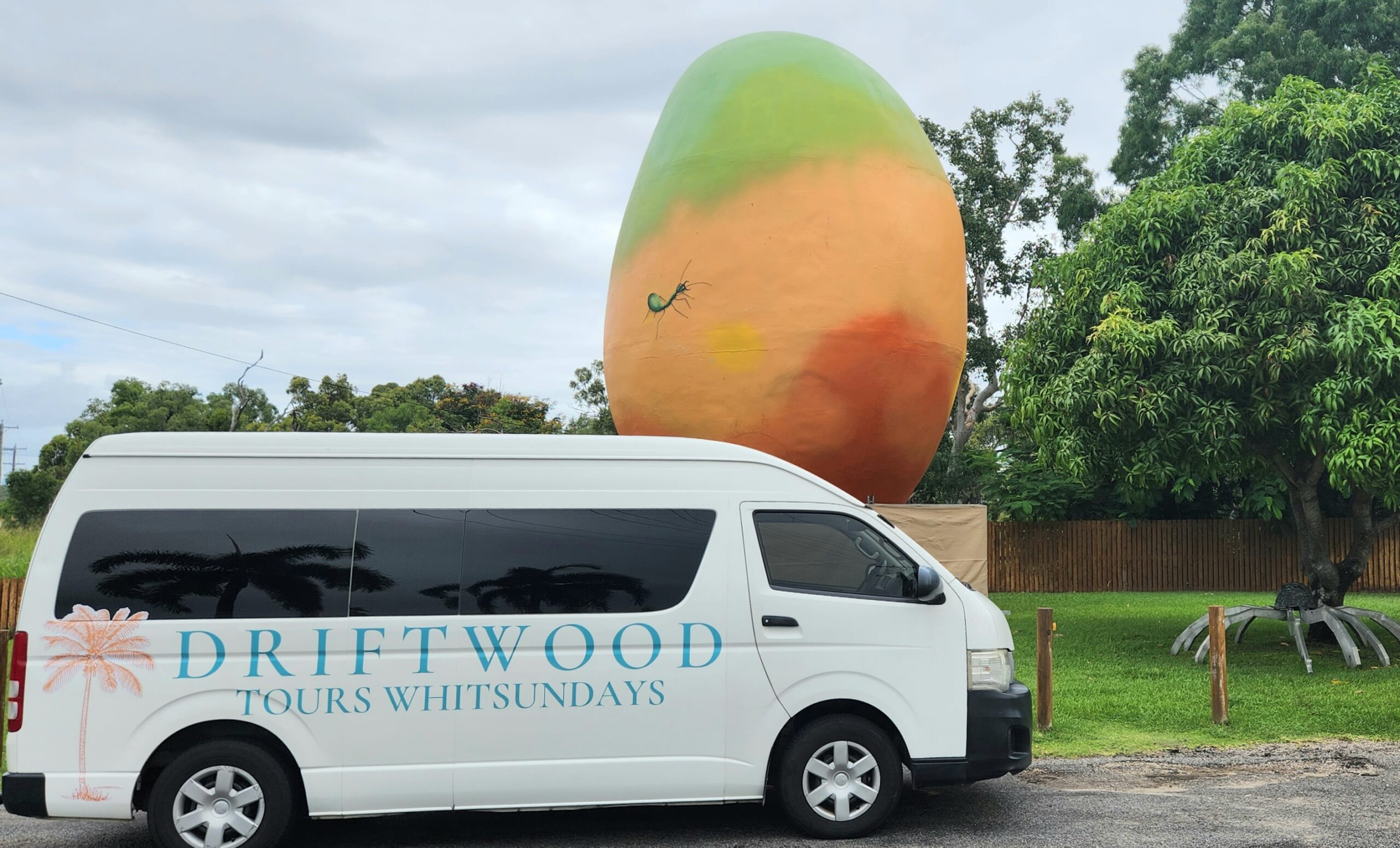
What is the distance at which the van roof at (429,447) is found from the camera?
601cm

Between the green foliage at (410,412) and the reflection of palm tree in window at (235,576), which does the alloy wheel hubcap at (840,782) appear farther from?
the green foliage at (410,412)

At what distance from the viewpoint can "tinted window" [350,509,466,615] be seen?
5.99 metres

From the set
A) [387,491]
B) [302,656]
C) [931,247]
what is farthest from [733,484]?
[931,247]

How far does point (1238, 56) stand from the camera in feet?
92.4

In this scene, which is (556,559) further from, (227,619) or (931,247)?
(931,247)

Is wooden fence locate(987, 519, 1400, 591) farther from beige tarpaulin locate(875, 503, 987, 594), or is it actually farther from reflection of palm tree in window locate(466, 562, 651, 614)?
reflection of palm tree in window locate(466, 562, 651, 614)

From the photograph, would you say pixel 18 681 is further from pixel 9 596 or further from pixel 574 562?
pixel 9 596

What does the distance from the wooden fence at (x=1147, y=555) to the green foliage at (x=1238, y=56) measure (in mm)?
9255

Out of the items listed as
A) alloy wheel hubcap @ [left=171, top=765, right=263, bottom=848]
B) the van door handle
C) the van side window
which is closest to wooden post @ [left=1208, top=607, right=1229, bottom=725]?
the van side window

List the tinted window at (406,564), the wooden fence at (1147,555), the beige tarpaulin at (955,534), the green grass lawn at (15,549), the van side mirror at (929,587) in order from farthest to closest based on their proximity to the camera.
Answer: the wooden fence at (1147,555), the green grass lawn at (15,549), the beige tarpaulin at (955,534), the van side mirror at (929,587), the tinted window at (406,564)

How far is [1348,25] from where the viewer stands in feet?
87.8

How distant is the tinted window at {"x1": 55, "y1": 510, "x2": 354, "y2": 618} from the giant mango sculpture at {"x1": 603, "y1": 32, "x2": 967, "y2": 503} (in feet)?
26.1

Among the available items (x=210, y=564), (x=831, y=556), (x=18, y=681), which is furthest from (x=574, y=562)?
(x=18, y=681)

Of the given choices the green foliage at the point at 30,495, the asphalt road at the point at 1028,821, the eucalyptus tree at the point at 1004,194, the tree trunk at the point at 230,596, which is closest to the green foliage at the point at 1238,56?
the eucalyptus tree at the point at 1004,194
